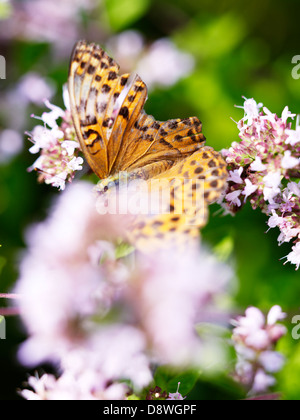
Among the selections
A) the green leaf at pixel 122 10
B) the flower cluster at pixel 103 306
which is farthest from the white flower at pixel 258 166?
the green leaf at pixel 122 10

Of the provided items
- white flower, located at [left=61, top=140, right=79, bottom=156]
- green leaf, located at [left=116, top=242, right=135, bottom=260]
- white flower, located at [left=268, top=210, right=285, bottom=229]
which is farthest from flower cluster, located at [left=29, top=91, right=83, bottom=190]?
white flower, located at [left=268, top=210, right=285, bottom=229]

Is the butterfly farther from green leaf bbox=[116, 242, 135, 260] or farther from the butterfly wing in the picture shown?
green leaf bbox=[116, 242, 135, 260]

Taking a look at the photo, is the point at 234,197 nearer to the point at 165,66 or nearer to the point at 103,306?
the point at 103,306

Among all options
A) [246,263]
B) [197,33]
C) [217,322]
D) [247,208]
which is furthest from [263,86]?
[217,322]

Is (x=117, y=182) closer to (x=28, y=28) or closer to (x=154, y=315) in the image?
(x=154, y=315)

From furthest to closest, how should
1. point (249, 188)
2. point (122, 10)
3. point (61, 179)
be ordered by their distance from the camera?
1. point (122, 10)
2. point (61, 179)
3. point (249, 188)

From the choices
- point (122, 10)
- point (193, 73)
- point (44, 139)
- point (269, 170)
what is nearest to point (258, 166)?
point (269, 170)

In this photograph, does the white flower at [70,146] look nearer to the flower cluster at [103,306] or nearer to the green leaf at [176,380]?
the flower cluster at [103,306]
